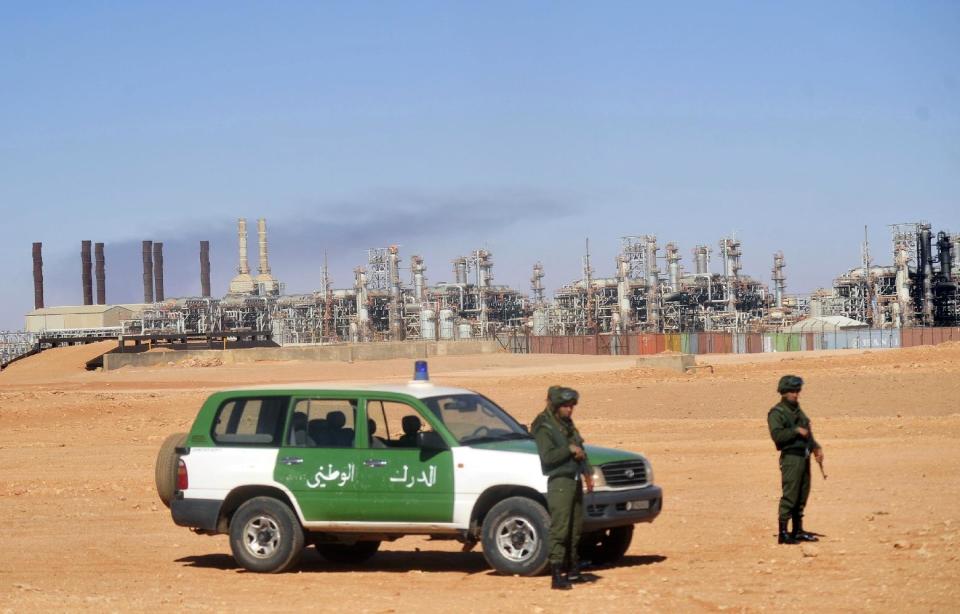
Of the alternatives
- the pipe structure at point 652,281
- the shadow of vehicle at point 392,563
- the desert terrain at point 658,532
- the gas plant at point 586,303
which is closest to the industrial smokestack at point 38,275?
the gas plant at point 586,303

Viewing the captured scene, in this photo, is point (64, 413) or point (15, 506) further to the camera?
point (64, 413)

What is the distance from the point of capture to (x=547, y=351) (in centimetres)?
8562

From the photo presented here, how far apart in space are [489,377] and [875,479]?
1480 inches

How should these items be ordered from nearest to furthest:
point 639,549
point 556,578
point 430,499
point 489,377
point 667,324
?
point 556,578, point 430,499, point 639,549, point 489,377, point 667,324

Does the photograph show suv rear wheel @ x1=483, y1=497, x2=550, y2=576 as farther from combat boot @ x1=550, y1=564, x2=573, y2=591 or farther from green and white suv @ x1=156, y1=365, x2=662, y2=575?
combat boot @ x1=550, y1=564, x2=573, y2=591

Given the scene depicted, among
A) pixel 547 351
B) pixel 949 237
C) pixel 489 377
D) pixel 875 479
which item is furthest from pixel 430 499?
pixel 949 237

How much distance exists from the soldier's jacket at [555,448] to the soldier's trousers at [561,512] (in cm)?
7

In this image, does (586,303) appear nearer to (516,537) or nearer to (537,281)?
(537,281)

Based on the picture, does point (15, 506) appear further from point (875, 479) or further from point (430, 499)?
point (875, 479)

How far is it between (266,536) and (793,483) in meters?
4.82

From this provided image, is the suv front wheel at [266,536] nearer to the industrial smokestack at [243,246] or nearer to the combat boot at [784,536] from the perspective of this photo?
the combat boot at [784,536]

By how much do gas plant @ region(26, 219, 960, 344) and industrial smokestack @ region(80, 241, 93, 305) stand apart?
0.82 feet

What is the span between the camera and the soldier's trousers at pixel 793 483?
1229 centimetres

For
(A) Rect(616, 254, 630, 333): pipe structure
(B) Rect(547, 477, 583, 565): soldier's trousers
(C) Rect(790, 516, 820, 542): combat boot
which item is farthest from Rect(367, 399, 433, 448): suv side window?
(A) Rect(616, 254, 630, 333): pipe structure
